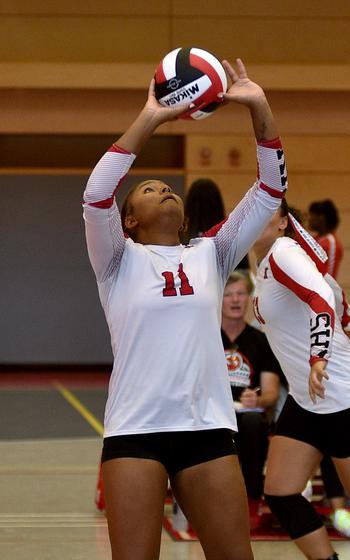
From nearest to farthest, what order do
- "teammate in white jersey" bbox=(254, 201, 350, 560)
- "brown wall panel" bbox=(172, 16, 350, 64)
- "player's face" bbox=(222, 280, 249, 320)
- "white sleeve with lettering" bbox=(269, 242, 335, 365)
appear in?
"white sleeve with lettering" bbox=(269, 242, 335, 365)
"teammate in white jersey" bbox=(254, 201, 350, 560)
"player's face" bbox=(222, 280, 249, 320)
"brown wall panel" bbox=(172, 16, 350, 64)

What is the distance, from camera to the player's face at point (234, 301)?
20.5ft

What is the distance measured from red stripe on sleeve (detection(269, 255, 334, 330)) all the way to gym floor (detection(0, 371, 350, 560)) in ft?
5.79

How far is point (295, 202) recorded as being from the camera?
14.4 meters

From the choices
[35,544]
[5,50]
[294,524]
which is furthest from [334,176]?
[294,524]

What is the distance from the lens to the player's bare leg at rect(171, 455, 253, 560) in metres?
3.27

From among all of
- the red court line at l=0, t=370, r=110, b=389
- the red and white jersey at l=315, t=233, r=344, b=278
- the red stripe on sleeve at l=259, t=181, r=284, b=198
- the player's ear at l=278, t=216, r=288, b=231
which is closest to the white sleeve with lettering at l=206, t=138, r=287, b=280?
the red stripe on sleeve at l=259, t=181, r=284, b=198

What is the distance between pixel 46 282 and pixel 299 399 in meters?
10.3

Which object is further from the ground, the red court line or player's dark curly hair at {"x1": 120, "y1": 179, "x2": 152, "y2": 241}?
player's dark curly hair at {"x1": 120, "y1": 179, "x2": 152, "y2": 241}

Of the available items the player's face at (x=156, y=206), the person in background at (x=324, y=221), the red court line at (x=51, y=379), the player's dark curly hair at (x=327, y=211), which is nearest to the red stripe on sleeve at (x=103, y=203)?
the player's face at (x=156, y=206)

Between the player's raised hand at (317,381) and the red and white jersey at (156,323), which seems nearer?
the red and white jersey at (156,323)

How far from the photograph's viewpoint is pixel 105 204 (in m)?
3.32

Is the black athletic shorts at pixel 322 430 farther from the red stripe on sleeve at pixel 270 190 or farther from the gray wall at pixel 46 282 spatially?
the gray wall at pixel 46 282

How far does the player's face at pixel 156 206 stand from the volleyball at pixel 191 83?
27cm

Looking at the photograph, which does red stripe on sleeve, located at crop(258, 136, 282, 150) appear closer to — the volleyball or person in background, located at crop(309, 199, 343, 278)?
the volleyball
